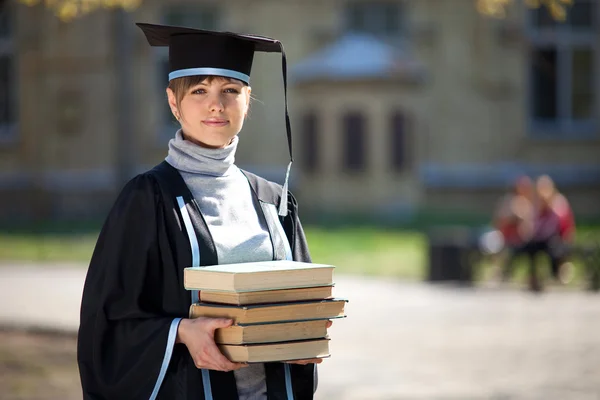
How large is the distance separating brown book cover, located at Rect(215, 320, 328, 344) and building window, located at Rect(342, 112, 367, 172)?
27.4 m

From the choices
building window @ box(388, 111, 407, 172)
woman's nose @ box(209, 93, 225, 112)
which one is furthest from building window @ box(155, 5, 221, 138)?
woman's nose @ box(209, 93, 225, 112)

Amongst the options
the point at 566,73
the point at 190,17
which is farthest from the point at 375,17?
the point at 566,73

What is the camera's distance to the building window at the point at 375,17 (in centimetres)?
3155

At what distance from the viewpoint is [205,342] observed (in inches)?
A: 137

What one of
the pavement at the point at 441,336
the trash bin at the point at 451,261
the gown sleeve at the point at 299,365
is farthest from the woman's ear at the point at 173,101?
the trash bin at the point at 451,261

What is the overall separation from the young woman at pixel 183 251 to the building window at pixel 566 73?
28.8 metres

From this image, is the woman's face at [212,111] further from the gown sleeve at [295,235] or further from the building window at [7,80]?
the building window at [7,80]

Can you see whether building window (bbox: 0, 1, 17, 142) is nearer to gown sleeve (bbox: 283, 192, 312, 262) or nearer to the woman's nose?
gown sleeve (bbox: 283, 192, 312, 262)

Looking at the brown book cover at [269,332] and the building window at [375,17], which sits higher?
the building window at [375,17]

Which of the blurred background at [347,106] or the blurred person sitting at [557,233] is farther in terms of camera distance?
the blurred background at [347,106]

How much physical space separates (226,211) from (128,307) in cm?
43

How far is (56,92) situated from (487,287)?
60.4 feet

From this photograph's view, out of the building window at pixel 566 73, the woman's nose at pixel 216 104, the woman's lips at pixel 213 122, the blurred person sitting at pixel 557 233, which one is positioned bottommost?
the blurred person sitting at pixel 557 233

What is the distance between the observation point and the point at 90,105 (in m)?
32.2
